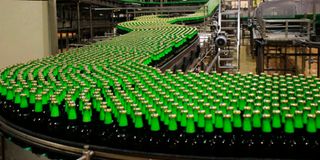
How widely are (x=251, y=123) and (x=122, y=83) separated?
116 cm

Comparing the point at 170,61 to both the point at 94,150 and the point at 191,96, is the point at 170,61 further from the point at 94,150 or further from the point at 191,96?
the point at 94,150

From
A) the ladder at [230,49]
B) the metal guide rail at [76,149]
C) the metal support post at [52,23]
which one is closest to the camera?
the metal guide rail at [76,149]

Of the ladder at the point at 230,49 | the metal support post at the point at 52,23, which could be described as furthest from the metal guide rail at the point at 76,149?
the ladder at the point at 230,49

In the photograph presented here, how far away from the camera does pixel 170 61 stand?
16.2 feet

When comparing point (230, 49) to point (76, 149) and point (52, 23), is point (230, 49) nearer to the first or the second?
point (52, 23)

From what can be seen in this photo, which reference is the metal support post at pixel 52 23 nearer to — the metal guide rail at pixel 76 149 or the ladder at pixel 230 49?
the ladder at pixel 230 49

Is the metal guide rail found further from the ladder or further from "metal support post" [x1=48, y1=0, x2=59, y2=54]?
the ladder

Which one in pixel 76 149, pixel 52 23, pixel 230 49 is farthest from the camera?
pixel 230 49

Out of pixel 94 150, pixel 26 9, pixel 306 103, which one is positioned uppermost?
pixel 26 9

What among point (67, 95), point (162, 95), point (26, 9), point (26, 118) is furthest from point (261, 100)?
point (26, 9)

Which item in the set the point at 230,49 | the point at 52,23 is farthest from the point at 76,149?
the point at 230,49

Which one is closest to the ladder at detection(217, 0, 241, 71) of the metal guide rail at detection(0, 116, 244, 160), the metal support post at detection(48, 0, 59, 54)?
the metal support post at detection(48, 0, 59, 54)

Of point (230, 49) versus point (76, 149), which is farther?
point (230, 49)

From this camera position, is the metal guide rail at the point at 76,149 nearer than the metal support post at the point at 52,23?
Yes
